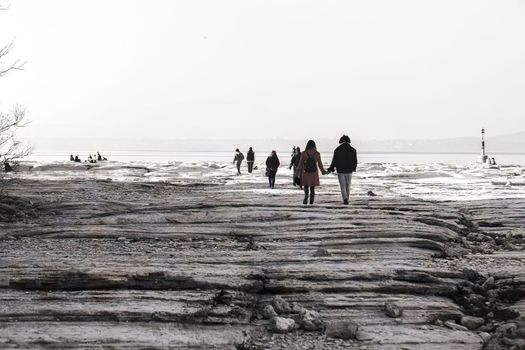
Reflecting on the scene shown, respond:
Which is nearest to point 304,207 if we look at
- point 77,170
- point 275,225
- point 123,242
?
point 275,225

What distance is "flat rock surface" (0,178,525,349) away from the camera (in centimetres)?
786

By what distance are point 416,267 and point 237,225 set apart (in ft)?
22.1

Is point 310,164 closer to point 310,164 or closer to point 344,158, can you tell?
point 310,164

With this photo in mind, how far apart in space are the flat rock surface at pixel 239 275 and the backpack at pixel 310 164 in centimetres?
196

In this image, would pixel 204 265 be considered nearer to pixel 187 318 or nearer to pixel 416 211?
pixel 187 318

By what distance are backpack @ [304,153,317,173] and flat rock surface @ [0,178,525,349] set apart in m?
1.96

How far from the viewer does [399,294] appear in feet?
31.2

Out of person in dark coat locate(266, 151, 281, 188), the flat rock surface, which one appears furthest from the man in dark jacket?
person in dark coat locate(266, 151, 281, 188)

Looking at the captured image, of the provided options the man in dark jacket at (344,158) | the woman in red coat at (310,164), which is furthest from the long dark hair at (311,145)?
the man in dark jacket at (344,158)

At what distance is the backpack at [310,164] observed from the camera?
1881cm

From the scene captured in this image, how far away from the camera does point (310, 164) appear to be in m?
18.8

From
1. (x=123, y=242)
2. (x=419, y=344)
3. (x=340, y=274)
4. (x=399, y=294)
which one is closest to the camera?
(x=419, y=344)

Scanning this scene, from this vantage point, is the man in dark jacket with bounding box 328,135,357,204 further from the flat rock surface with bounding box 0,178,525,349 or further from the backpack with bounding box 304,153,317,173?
the flat rock surface with bounding box 0,178,525,349

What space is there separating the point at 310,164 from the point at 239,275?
931 cm
